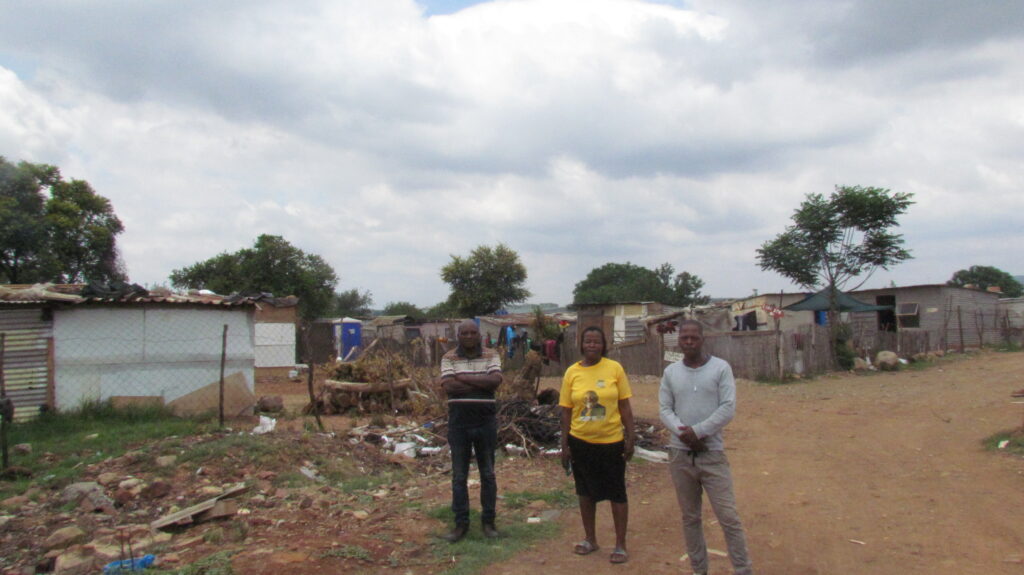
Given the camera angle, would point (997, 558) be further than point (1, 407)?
No

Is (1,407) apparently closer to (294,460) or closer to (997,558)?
(294,460)

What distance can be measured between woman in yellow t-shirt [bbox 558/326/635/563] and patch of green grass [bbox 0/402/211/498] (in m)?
5.22

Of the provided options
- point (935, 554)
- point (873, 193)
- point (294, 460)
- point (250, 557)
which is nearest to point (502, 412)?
point (294, 460)

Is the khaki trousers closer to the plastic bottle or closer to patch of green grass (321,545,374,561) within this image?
patch of green grass (321,545,374,561)

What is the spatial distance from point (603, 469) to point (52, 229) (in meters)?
25.9

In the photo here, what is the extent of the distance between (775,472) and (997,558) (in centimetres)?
326

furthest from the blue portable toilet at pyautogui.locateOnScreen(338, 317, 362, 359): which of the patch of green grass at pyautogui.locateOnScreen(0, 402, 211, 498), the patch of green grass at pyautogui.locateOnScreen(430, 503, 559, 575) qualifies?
the patch of green grass at pyautogui.locateOnScreen(430, 503, 559, 575)

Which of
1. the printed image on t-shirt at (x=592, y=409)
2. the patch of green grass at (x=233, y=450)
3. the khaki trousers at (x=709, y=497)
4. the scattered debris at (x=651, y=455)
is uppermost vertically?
the printed image on t-shirt at (x=592, y=409)

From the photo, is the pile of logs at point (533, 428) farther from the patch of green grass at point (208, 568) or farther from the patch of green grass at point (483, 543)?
the patch of green grass at point (208, 568)

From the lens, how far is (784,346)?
17.4 meters

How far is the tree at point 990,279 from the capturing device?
2343 inches

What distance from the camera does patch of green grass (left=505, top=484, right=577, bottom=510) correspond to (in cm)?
625

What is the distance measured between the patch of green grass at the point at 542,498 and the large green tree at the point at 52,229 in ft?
75.3

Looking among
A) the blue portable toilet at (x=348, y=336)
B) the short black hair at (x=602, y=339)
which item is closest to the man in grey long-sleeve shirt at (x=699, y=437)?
the short black hair at (x=602, y=339)
